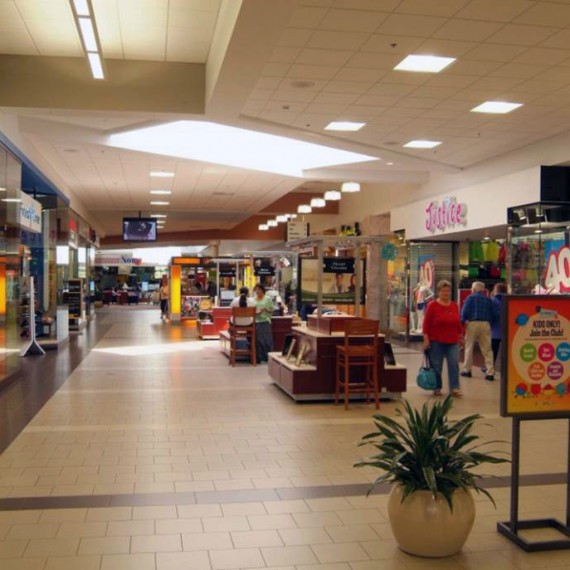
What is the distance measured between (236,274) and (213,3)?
1525 centimetres

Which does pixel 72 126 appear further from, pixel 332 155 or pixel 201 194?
pixel 201 194

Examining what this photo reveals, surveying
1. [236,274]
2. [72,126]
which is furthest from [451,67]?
[236,274]

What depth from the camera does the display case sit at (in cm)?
1149

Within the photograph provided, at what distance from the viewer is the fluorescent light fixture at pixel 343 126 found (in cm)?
1047

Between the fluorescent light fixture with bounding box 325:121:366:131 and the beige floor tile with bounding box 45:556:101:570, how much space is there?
7.73 metres

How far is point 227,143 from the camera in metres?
13.7

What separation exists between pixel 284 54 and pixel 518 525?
5.07 m

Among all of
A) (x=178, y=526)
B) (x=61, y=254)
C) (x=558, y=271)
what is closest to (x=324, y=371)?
(x=178, y=526)

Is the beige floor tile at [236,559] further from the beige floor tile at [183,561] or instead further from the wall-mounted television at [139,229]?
the wall-mounted television at [139,229]

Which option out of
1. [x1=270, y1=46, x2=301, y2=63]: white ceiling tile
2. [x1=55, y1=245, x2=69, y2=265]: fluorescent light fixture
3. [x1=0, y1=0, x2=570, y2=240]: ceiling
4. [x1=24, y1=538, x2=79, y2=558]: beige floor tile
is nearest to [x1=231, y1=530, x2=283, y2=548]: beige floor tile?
[x1=24, y1=538, x2=79, y2=558]: beige floor tile

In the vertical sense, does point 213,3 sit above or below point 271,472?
above

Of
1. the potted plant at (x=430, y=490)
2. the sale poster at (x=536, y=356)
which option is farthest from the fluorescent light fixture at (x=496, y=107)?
the potted plant at (x=430, y=490)

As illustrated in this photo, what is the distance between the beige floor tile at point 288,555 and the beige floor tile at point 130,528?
77 centimetres

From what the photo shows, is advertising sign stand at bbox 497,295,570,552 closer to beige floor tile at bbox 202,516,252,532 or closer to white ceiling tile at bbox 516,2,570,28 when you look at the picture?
beige floor tile at bbox 202,516,252,532
